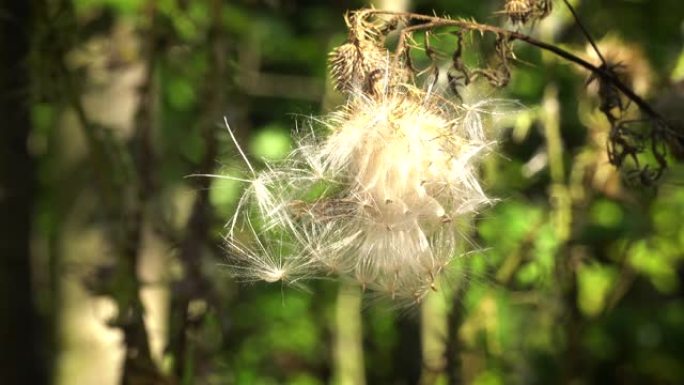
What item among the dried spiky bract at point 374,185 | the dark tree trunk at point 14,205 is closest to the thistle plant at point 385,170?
the dried spiky bract at point 374,185

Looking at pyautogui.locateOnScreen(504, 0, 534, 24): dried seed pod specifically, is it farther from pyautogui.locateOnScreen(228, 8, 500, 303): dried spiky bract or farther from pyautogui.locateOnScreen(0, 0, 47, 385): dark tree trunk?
pyautogui.locateOnScreen(0, 0, 47, 385): dark tree trunk

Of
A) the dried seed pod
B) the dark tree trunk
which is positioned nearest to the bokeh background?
the dark tree trunk

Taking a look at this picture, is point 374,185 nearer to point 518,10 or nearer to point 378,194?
point 378,194

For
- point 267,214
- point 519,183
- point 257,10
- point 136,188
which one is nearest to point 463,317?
point 519,183

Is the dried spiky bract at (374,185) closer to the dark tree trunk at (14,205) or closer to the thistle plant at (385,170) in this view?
the thistle plant at (385,170)

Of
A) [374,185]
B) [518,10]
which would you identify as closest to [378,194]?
[374,185]

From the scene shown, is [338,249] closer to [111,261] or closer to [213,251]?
[213,251]
